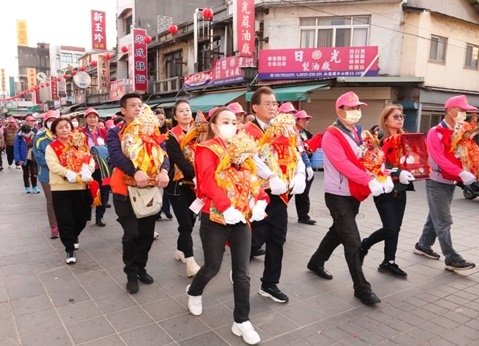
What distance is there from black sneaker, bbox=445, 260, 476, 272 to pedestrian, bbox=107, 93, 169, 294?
3.37 metres

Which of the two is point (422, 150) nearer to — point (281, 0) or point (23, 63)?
point (281, 0)

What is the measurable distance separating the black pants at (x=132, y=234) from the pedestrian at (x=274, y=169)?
1.12m

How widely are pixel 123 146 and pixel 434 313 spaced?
10.8ft

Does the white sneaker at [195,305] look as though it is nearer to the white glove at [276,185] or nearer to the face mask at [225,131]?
the white glove at [276,185]

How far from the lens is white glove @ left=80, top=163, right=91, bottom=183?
4.76m

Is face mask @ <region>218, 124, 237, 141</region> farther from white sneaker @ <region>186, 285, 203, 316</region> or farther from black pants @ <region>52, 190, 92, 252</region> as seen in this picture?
black pants @ <region>52, 190, 92, 252</region>

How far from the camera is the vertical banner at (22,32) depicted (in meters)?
51.2

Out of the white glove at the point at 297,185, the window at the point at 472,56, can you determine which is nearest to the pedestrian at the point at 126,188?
the white glove at the point at 297,185

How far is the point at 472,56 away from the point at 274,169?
16600mm

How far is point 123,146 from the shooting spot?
3824 mm

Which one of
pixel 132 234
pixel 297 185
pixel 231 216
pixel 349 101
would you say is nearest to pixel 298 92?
pixel 349 101

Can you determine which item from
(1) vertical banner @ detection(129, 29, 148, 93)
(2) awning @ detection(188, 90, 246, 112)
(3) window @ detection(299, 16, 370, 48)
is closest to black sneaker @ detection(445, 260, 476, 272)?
(2) awning @ detection(188, 90, 246, 112)

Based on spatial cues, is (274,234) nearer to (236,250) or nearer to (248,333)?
(236,250)

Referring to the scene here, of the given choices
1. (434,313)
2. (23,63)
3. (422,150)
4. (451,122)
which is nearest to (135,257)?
(434,313)
